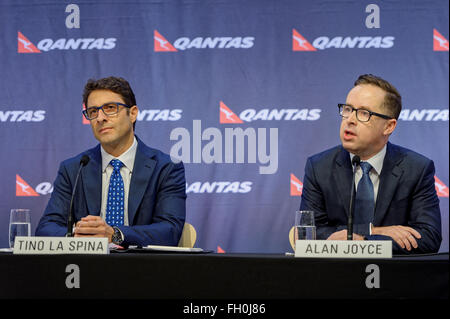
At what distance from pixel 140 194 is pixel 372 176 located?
135 cm

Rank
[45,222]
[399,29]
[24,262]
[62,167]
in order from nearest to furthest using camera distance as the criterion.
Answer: [24,262]
[45,222]
[62,167]
[399,29]

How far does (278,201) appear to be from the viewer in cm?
496

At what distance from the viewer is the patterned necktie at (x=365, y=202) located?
3.56m

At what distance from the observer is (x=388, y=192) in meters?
3.57

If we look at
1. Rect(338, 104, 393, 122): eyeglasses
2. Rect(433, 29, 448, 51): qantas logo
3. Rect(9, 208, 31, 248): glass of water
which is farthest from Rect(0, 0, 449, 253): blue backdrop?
Rect(9, 208, 31, 248): glass of water

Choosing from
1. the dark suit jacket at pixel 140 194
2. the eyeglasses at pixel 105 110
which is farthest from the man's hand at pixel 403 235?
the eyeglasses at pixel 105 110

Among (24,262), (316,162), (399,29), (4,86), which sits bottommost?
(24,262)

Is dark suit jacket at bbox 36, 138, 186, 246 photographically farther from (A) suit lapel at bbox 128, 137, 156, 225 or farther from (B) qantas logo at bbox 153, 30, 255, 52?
(B) qantas logo at bbox 153, 30, 255, 52

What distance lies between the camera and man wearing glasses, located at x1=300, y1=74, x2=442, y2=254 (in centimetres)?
357

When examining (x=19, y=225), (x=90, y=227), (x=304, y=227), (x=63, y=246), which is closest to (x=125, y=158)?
(x=90, y=227)

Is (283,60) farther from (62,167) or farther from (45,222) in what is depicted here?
(45,222)

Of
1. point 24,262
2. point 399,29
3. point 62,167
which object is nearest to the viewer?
point 24,262
